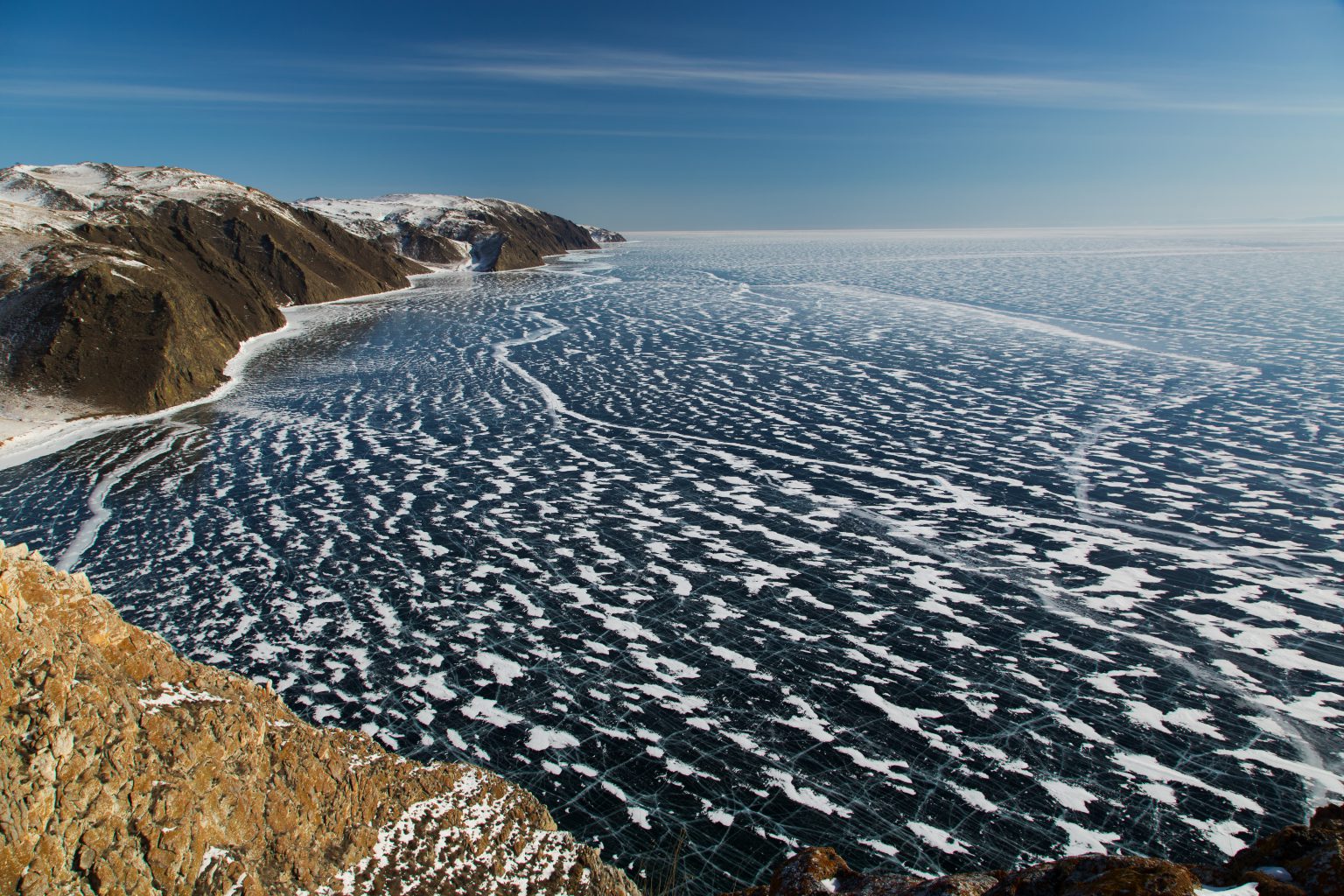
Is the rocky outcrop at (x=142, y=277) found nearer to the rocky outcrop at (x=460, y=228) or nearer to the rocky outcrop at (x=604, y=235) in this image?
the rocky outcrop at (x=460, y=228)

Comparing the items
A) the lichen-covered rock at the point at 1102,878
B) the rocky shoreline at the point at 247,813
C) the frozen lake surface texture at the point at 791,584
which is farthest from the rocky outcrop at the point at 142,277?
the lichen-covered rock at the point at 1102,878

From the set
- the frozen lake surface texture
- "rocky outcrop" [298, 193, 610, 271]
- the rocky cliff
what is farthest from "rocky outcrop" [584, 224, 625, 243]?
the frozen lake surface texture

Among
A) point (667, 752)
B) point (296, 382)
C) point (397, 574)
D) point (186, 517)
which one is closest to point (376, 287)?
point (296, 382)

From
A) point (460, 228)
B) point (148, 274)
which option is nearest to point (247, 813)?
point (148, 274)

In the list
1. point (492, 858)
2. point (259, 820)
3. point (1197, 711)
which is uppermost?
point (259, 820)

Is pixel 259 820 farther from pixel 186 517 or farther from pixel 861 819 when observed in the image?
pixel 186 517

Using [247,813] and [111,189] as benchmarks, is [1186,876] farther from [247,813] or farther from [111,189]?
[111,189]

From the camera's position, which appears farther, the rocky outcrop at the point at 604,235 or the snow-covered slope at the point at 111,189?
the rocky outcrop at the point at 604,235
